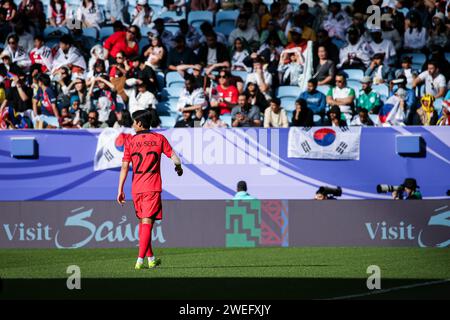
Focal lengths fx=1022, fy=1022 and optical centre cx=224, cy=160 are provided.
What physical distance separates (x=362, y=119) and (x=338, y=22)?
3.48m

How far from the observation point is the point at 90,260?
1554 centimetres

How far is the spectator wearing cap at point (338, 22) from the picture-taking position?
2298 centimetres

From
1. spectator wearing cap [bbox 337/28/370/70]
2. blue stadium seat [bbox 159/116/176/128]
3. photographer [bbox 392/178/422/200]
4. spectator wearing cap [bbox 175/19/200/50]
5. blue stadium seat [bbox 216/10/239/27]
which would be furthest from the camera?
blue stadium seat [bbox 216/10/239/27]

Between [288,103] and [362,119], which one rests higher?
[288,103]

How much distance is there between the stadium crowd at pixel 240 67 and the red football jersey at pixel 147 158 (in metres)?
7.84

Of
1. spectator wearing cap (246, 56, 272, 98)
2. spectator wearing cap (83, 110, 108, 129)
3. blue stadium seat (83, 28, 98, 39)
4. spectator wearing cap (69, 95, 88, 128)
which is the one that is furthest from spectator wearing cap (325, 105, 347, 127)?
blue stadium seat (83, 28, 98, 39)

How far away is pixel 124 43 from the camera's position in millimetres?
23281

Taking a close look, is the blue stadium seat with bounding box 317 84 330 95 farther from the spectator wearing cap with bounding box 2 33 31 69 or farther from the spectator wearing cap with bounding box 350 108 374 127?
the spectator wearing cap with bounding box 2 33 31 69

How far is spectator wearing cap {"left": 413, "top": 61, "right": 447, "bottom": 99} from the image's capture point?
20.8 m

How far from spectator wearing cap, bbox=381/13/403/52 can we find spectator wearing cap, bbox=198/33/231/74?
3488mm

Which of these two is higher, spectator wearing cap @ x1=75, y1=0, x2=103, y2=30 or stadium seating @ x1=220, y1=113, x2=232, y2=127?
spectator wearing cap @ x1=75, y1=0, x2=103, y2=30

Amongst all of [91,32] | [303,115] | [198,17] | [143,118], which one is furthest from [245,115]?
[143,118]

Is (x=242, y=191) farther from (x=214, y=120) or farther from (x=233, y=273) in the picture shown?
(x=233, y=273)

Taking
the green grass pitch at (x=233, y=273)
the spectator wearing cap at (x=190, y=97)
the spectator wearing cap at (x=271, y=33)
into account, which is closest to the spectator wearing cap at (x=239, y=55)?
the spectator wearing cap at (x=271, y=33)
